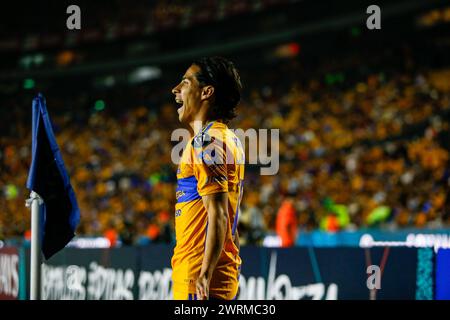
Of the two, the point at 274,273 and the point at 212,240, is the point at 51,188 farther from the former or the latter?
the point at 274,273

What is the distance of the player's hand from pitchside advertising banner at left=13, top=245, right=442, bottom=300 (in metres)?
4.51

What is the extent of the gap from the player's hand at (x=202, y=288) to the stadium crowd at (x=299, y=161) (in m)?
10.9

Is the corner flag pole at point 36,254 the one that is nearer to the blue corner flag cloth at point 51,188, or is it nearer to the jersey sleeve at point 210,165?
the blue corner flag cloth at point 51,188

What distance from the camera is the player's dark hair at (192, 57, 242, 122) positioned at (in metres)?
4.36

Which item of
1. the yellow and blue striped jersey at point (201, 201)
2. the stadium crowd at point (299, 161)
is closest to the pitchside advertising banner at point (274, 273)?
the stadium crowd at point (299, 161)

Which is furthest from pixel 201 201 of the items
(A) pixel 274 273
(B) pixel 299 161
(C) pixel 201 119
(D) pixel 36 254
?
(B) pixel 299 161

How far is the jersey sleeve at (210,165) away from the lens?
4184mm

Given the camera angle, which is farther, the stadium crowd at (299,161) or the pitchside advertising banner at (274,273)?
the stadium crowd at (299,161)

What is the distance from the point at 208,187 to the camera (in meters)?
4.20

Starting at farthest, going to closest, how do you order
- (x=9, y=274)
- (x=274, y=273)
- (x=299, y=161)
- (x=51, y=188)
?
(x=299, y=161) → (x=9, y=274) → (x=274, y=273) → (x=51, y=188)

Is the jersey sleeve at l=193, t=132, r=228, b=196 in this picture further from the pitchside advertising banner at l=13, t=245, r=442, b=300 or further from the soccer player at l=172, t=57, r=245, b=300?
the pitchside advertising banner at l=13, t=245, r=442, b=300

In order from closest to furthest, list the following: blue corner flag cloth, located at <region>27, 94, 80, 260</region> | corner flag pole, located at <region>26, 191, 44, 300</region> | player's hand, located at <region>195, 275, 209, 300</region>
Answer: player's hand, located at <region>195, 275, 209, 300</region> → corner flag pole, located at <region>26, 191, 44, 300</region> → blue corner flag cloth, located at <region>27, 94, 80, 260</region>

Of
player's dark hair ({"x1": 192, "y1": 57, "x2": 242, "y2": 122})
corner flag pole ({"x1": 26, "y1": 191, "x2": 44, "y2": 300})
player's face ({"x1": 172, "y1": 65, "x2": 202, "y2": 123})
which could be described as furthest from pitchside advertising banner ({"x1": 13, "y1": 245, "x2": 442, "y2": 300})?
player's dark hair ({"x1": 192, "y1": 57, "x2": 242, "y2": 122})

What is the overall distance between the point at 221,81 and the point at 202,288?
3.73ft
